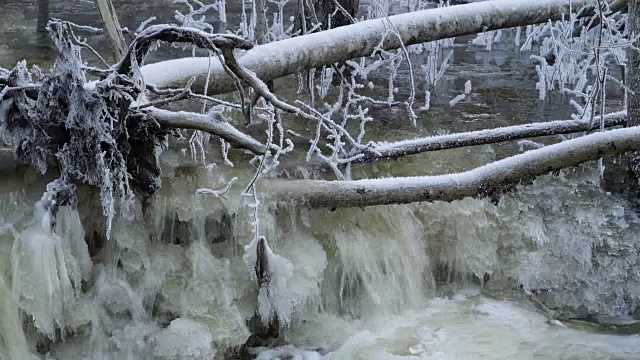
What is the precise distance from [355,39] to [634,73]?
206 centimetres

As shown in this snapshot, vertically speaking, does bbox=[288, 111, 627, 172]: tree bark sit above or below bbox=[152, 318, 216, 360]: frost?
above

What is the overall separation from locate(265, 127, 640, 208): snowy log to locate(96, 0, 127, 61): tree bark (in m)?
2.85

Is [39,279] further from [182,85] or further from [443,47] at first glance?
[443,47]

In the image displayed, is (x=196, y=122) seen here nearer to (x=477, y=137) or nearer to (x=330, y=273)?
(x=330, y=273)

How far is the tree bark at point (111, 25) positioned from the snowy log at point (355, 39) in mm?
Answer: 1879

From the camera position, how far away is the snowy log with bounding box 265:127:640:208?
4898 millimetres

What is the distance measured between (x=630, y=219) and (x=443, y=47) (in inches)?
194

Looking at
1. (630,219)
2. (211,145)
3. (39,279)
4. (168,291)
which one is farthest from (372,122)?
(39,279)

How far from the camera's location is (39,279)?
4508 millimetres

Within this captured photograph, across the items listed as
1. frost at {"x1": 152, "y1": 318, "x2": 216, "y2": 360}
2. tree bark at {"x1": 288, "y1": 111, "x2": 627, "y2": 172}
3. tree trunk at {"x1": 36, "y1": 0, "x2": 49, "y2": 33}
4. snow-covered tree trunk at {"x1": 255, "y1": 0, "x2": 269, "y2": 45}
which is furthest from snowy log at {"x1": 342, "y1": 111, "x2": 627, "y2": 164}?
tree trunk at {"x1": 36, "y1": 0, "x2": 49, "y2": 33}

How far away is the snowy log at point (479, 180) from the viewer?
490 centimetres

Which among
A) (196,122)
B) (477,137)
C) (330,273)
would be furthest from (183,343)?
(477,137)

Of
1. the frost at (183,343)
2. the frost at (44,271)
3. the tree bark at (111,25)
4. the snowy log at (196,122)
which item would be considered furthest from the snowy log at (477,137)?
the tree bark at (111,25)

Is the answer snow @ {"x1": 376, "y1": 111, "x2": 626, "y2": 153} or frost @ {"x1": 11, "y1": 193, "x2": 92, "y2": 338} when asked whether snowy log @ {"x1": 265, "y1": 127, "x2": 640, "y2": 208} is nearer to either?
snow @ {"x1": 376, "y1": 111, "x2": 626, "y2": 153}
